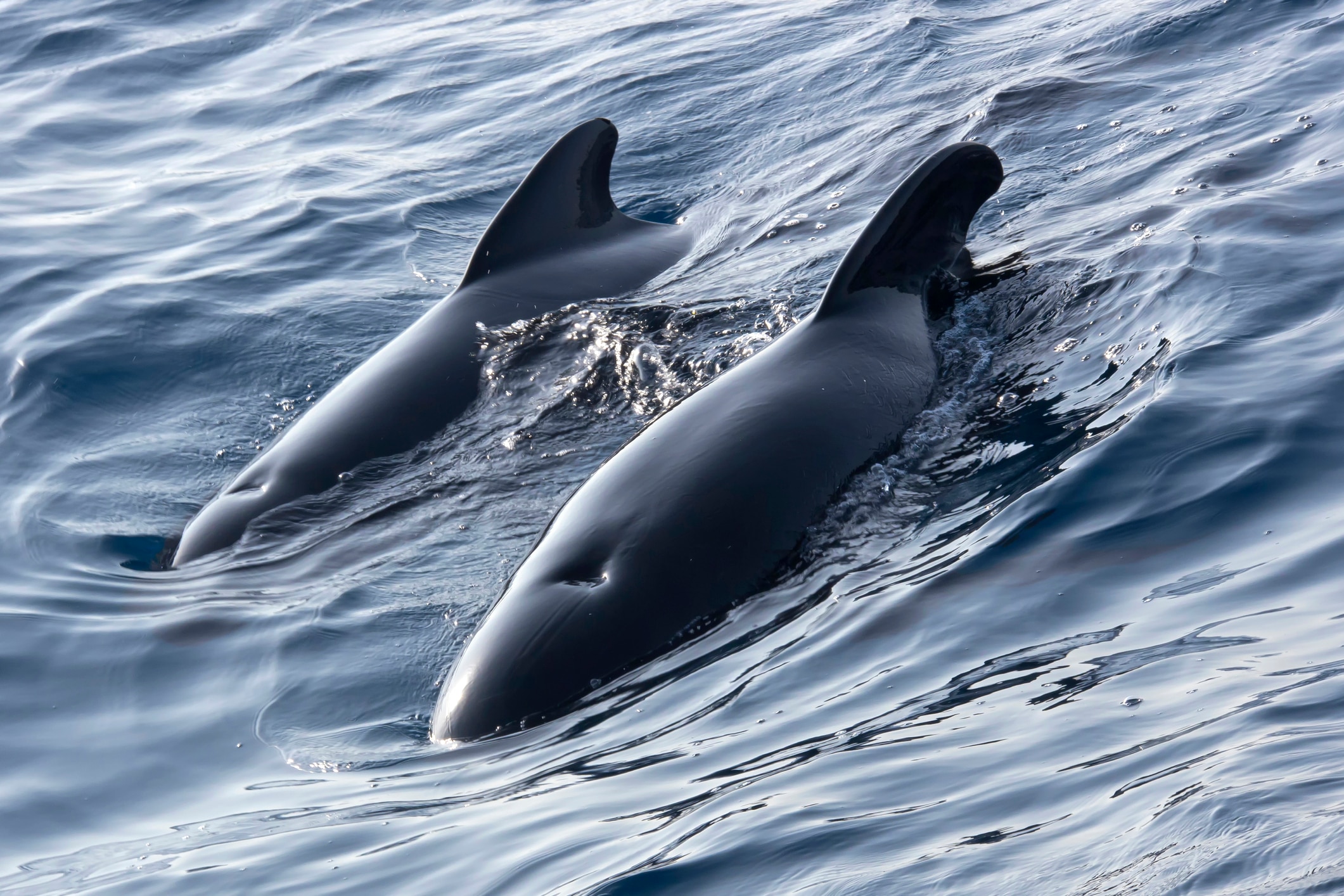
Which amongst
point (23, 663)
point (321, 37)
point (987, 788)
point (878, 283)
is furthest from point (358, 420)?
point (321, 37)

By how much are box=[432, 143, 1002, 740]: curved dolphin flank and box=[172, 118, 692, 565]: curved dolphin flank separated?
2.49 metres

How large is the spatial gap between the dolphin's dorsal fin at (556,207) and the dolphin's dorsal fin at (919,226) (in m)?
3.22

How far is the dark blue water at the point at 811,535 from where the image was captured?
4.50 meters

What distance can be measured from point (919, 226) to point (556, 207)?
3.46 metres

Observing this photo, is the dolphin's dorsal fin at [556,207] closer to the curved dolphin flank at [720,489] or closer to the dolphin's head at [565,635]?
the curved dolphin flank at [720,489]

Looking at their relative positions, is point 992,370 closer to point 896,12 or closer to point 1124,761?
point 1124,761

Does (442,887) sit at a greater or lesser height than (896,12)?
lesser

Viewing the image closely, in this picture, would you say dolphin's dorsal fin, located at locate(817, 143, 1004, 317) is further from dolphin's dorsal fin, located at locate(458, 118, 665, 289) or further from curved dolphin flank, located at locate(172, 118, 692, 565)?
dolphin's dorsal fin, located at locate(458, 118, 665, 289)

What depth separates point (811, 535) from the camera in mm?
6746

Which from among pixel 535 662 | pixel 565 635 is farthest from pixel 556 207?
pixel 535 662

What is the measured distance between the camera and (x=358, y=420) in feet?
31.1

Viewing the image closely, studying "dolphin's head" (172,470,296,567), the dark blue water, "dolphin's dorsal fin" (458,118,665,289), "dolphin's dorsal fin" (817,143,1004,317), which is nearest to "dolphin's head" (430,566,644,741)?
the dark blue water

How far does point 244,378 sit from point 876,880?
9.10 meters

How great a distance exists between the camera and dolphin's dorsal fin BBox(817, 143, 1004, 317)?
8.14m
